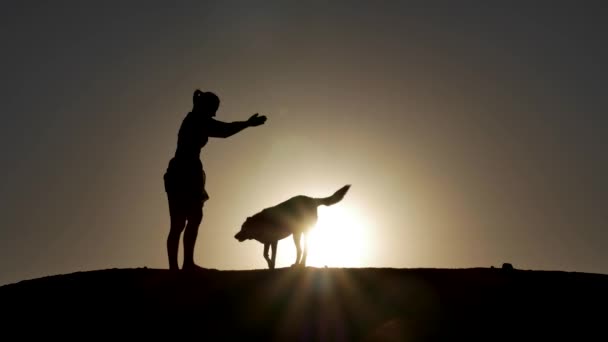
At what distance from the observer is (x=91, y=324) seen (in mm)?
11641

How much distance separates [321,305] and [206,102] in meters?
4.17

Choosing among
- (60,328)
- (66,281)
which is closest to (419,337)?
(60,328)

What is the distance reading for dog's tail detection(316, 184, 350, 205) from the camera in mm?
15062

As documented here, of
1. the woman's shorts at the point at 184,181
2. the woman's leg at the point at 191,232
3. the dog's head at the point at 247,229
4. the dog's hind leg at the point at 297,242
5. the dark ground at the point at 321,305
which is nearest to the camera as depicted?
the dark ground at the point at 321,305

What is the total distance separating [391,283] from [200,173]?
12.6 ft

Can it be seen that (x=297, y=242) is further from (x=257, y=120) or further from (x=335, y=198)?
(x=257, y=120)

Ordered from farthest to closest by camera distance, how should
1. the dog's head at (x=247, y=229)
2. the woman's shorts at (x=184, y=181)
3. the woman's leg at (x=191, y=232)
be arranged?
the dog's head at (x=247, y=229), the woman's leg at (x=191, y=232), the woman's shorts at (x=184, y=181)

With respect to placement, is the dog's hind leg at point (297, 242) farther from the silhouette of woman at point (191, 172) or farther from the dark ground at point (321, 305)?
the silhouette of woman at point (191, 172)

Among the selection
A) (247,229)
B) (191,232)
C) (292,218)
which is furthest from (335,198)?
(191,232)

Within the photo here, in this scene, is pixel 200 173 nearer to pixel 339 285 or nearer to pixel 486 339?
pixel 339 285

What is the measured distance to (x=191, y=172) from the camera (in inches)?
518

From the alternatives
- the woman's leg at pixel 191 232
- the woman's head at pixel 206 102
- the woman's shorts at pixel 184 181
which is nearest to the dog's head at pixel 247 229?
the woman's leg at pixel 191 232

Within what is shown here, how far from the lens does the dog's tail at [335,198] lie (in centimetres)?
1506

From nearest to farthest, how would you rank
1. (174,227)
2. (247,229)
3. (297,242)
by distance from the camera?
(174,227)
(297,242)
(247,229)
